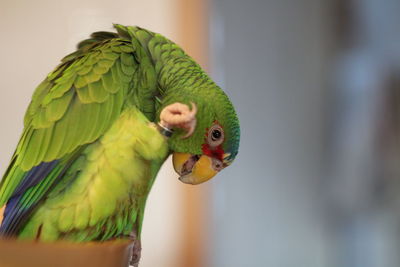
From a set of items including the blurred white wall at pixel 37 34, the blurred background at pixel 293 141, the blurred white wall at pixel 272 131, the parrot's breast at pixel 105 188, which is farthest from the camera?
the blurred white wall at pixel 272 131

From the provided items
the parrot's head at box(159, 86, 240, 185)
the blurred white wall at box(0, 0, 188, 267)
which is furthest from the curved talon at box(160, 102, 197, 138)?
the blurred white wall at box(0, 0, 188, 267)

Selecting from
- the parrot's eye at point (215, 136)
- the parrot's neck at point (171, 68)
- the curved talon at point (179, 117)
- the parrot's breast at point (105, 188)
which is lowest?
the parrot's breast at point (105, 188)

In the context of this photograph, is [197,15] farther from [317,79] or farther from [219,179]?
[317,79]

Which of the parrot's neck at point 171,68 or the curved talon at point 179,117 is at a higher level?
the parrot's neck at point 171,68

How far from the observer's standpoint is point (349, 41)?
155 centimetres

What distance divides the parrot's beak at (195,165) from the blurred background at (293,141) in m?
0.49

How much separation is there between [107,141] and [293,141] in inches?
39.5

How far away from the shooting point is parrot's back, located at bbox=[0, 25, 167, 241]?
52 cm

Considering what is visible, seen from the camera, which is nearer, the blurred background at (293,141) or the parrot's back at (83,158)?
the parrot's back at (83,158)

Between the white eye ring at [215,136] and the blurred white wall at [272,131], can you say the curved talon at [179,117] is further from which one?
the blurred white wall at [272,131]

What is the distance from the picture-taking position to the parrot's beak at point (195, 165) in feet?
1.87

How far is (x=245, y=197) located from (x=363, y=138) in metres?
0.45

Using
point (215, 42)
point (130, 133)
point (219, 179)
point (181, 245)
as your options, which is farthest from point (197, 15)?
point (130, 133)

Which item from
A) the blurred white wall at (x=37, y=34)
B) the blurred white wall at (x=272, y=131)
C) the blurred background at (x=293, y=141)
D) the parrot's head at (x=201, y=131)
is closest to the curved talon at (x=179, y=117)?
the parrot's head at (x=201, y=131)
